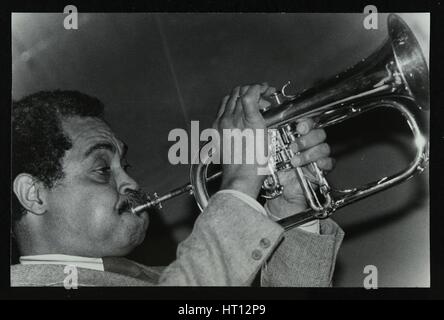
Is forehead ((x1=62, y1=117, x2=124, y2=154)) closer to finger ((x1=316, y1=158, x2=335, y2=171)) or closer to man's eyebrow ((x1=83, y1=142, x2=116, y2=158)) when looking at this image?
man's eyebrow ((x1=83, y1=142, x2=116, y2=158))

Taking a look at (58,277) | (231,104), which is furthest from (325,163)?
(58,277)

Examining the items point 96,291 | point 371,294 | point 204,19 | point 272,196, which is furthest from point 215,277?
point 204,19

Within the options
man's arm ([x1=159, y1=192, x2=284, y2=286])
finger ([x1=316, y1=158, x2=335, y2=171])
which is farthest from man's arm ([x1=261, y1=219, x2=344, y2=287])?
man's arm ([x1=159, y1=192, x2=284, y2=286])

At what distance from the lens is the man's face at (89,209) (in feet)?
4.34

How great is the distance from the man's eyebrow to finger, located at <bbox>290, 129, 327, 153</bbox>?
18.4 inches

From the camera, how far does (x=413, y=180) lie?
1602 mm

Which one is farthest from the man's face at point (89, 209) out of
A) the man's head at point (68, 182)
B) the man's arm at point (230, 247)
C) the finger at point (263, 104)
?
the finger at point (263, 104)

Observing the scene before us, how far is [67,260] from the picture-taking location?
4.33ft

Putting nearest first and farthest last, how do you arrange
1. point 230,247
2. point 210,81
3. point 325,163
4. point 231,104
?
point 230,247
point 231,104
point 325,163
point 210,81

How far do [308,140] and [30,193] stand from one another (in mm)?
686

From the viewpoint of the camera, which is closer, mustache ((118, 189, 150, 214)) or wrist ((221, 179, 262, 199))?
wrist ((221, 179, 262, 199))

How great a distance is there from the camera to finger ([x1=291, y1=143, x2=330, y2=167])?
4.18ft

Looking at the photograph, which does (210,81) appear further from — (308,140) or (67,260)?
(67,260)

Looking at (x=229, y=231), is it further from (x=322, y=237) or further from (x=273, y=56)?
(x=273, y=56)
